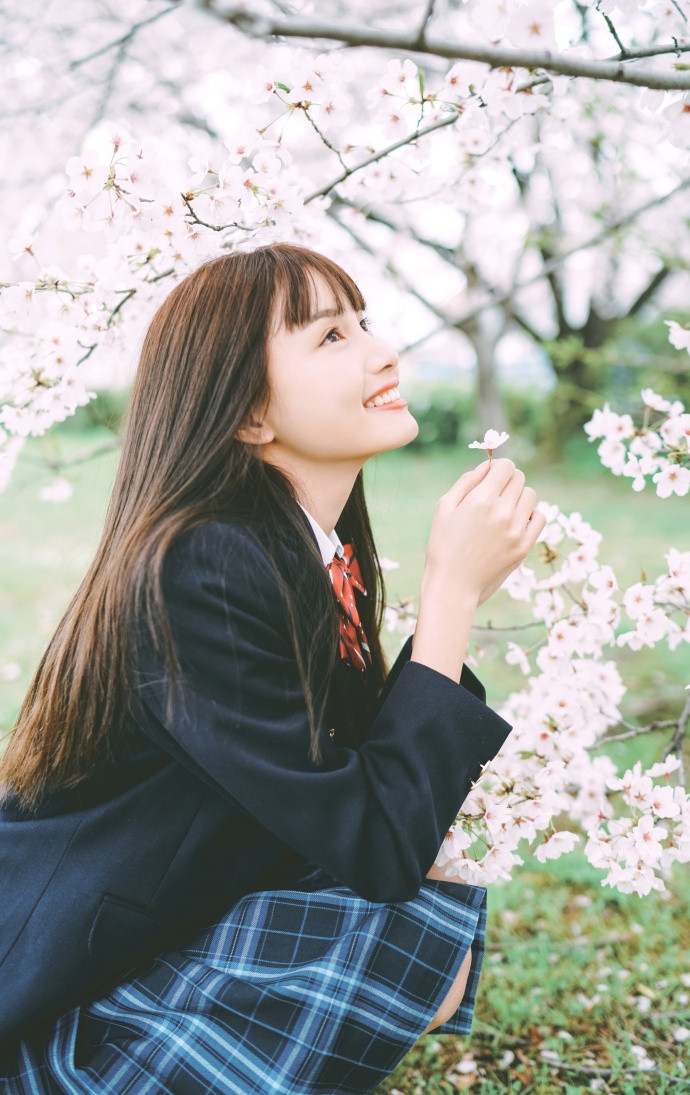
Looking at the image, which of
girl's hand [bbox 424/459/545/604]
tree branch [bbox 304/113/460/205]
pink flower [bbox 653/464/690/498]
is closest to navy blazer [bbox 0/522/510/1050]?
girl's hand [bbox 424/459/545/604]

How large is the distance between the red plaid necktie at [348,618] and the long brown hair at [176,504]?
0.21 meters

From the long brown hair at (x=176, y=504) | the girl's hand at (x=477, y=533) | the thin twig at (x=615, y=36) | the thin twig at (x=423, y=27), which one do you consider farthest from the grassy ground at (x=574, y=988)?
the thin twig at (x=423, y=27)

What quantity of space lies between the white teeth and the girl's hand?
182mm

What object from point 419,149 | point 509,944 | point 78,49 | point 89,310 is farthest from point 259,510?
point 78,49

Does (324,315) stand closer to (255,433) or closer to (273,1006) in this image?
(255,433)

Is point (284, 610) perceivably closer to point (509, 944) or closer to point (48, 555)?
point (509, 944)

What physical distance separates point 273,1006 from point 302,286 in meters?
1.05

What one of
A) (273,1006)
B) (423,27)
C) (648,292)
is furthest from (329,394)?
(648,292)

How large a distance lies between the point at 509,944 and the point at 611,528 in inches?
225

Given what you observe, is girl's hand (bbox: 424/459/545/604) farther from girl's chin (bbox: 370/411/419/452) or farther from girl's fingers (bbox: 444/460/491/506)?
girl's chin (bbox: 370/411/419/452)

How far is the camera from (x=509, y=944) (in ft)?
7.36

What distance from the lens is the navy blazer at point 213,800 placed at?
1.18m

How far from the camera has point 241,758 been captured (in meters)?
1.16

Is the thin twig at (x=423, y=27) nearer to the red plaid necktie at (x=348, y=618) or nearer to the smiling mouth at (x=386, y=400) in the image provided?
the smiling mouth at (x=386, y=400)
